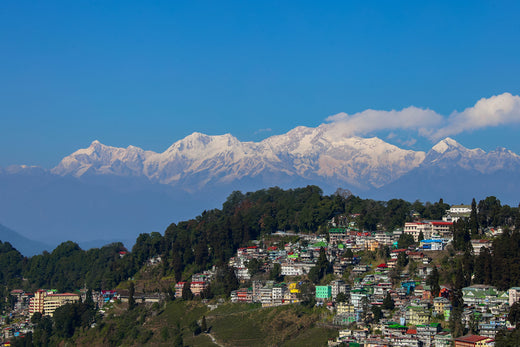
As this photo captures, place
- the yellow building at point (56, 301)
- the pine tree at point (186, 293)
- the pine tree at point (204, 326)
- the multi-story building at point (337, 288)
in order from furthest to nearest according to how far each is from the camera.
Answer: the yellow building at point (56, 301) < the pine tree at point (186, 293) < the pine tree at point (204, 326) < the multi-story building at point (337, 288)

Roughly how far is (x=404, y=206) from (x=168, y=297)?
2250 cm

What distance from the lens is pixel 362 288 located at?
186ft

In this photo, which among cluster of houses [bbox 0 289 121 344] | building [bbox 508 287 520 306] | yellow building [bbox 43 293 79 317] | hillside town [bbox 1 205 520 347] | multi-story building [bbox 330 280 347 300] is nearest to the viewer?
→ building [bbox 508 287 520 306]

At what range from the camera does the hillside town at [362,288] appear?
48.8m

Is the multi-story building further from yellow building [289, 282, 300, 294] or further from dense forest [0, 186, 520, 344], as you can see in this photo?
dense forest [0, 186, 520, 344]

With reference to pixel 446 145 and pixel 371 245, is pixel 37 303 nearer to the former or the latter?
pixel 371 245

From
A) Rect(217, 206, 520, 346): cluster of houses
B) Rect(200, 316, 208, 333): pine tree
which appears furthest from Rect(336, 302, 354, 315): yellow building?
Rect(200, 316, 208, 333): pine tree

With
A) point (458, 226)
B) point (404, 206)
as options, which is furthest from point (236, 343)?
point (404, 206)

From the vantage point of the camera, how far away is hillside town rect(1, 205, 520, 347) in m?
48.8

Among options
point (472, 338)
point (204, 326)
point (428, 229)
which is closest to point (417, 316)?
point (472, 338)

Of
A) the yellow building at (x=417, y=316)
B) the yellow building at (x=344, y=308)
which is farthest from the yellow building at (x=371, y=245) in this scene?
the yellow building at (x=417, y=316)

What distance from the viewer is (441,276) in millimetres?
55719

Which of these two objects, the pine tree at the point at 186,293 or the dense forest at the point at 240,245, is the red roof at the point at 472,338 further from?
the pine tree at the point at 186,293

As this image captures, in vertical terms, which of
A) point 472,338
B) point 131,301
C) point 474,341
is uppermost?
point 131,301
